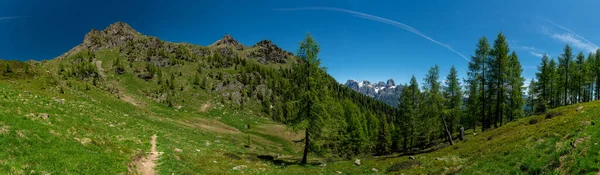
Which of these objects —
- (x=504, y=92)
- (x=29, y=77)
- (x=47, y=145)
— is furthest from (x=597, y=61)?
(x=29, y=77)

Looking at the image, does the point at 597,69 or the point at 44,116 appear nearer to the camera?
the point at 44,116

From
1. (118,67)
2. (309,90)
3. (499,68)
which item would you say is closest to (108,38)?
(118,67)

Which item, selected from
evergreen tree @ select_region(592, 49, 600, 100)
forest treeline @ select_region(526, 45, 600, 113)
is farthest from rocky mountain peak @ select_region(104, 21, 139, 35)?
evergreen tree @ select_region(592, 49, 600, 100)

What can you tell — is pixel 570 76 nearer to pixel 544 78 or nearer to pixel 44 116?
pixel 544 78

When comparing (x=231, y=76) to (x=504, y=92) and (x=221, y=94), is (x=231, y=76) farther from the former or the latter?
(x=504, y=92)

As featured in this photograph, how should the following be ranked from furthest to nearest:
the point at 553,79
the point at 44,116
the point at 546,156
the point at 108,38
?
the point at 108,38 → the point at 553,79 → the point at 44,116 → the point at 546,156

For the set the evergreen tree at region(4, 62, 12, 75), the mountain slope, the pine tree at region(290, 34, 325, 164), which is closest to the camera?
the mountain slope

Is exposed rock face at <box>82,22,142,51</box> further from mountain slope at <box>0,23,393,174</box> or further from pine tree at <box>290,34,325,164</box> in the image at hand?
pine tree at <box>290,34,325,164</box>

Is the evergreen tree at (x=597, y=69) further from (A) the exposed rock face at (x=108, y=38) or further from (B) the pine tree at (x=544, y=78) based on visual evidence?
(A) the exposed rock face at (x=108, y=38)

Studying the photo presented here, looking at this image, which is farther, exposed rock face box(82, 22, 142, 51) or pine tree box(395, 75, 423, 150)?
exposed rock face box(82, 22, 142, 51)

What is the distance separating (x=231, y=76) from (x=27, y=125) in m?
123

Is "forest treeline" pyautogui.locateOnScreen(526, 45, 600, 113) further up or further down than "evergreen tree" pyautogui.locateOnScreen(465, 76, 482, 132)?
further up

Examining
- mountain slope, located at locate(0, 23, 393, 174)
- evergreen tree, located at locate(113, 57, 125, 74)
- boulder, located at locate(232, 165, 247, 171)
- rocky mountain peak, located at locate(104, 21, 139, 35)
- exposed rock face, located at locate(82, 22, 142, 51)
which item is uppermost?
rocky mountain peak, located at locate(104, 21, 139, 35)

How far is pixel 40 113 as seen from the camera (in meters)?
21.3
